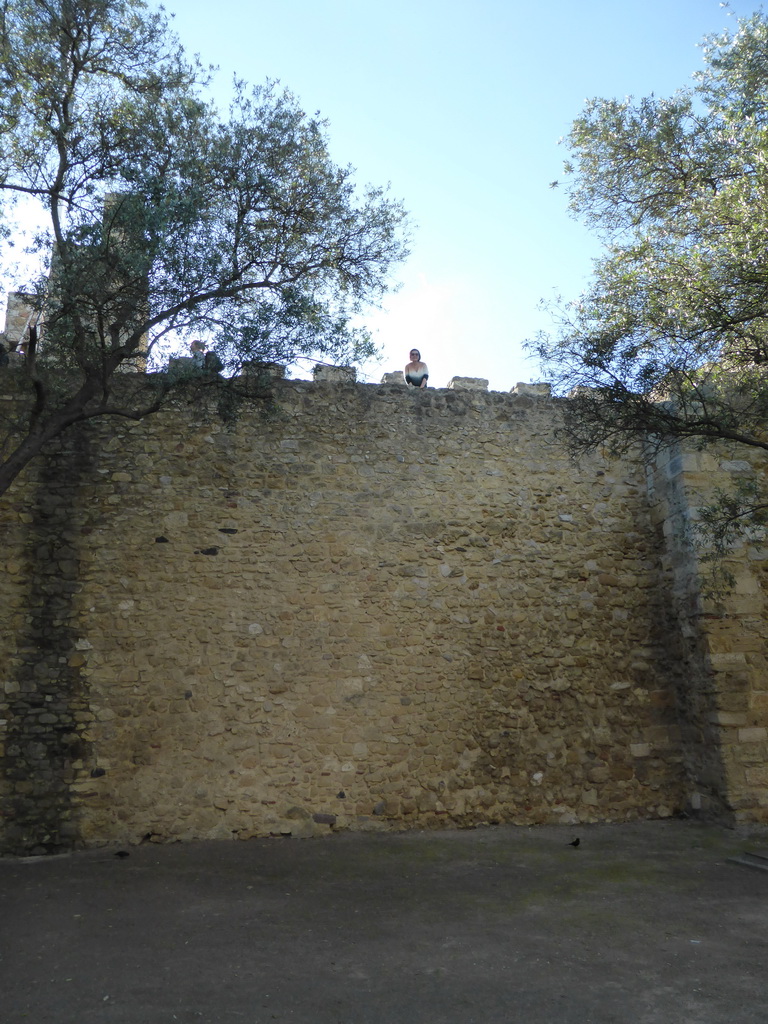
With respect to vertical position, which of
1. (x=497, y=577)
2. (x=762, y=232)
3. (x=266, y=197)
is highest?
(x=266, y=197)

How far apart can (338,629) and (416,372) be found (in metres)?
3.56

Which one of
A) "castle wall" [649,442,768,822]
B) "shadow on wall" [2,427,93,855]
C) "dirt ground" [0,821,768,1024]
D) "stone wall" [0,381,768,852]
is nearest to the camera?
"dirt ground" [0,821,768,1024]

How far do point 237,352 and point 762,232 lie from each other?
4.59 meters

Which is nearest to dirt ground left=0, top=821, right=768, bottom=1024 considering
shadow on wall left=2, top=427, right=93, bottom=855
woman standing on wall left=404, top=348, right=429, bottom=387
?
shadow on wall left=2, top=427, right=93, bottom=855

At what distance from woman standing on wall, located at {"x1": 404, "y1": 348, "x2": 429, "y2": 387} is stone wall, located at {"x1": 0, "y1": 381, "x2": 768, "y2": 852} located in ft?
2.74

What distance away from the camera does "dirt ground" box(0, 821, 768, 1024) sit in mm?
3932

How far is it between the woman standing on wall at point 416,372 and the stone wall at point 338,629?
836 mm

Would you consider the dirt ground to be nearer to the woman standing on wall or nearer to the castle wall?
the castle wall

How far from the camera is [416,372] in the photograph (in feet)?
32.3

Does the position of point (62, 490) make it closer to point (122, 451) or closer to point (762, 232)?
point (122, 451)

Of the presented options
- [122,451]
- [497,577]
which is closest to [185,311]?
[122,451]

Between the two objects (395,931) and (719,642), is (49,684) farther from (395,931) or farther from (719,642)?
(719,642)

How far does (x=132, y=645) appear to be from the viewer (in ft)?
24.7

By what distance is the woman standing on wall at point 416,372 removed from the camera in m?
9.75
